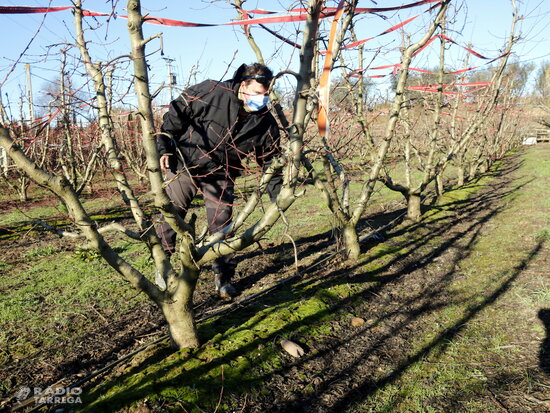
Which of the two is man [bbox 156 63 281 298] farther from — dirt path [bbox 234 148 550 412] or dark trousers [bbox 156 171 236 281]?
dirt path [bbox 234 148 550 412]

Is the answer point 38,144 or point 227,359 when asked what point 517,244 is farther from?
point 38,144

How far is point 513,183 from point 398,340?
9.63 meters

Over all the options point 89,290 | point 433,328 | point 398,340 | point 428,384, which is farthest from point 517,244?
point 89,290

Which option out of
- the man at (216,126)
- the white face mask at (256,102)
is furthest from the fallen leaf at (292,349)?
the white face mask at (256,102)

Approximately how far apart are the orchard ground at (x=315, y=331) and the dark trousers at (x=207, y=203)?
31cm

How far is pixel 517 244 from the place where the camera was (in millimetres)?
5023

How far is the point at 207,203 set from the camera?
3658 millimetres

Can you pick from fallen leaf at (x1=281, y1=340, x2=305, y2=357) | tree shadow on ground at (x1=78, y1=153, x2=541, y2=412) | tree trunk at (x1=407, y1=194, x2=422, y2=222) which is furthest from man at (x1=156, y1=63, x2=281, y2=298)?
tree trunk at (x1=407, y1=194, x2=422, y2=222)

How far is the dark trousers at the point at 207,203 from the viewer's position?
3326mm

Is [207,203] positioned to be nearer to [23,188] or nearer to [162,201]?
[162,201]

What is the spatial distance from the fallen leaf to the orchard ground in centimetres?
3

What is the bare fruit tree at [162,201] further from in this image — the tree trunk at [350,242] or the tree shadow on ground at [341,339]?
the tree trunk at [350,242]

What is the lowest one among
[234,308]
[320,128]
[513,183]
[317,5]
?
[513,183]

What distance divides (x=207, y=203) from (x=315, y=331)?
4.90 ft
